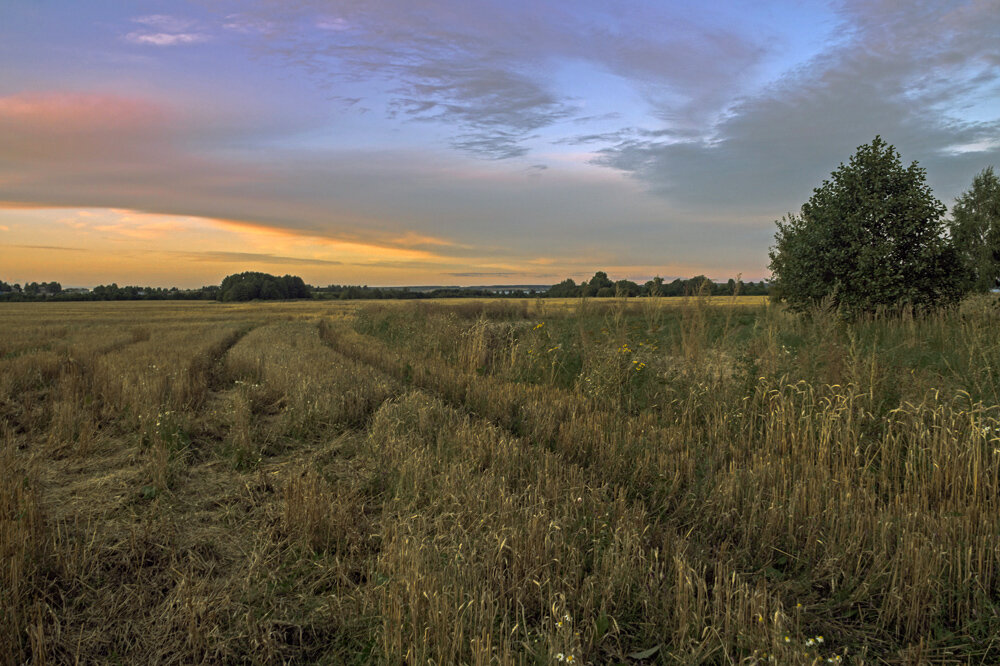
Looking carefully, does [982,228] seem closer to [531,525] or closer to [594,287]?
[594,287]

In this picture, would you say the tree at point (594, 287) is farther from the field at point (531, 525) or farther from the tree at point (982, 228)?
the tree at point (982, 228)

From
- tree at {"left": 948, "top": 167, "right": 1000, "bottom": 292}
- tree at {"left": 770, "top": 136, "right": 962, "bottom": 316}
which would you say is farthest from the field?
tree at {"left": 948, "top": 167, "right": 1000, "bottom": 292}

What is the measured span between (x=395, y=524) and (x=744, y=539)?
2.59 m

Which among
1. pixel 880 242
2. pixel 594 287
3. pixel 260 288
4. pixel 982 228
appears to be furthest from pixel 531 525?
pixel 260 288

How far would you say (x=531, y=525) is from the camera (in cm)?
340

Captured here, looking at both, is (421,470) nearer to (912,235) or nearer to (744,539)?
(744,539)

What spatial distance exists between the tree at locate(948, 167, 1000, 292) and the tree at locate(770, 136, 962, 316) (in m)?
14.0

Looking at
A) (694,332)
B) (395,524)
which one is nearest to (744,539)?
(395,524)

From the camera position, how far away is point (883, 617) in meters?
2.93

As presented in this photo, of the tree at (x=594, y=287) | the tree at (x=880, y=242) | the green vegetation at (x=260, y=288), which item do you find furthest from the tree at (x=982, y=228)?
the green vegetation at (x=260, y=288)

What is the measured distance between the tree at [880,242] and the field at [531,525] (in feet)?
29.4

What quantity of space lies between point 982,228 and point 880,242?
29130 millimetres

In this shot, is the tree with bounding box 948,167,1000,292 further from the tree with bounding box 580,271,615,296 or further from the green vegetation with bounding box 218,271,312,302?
the green vegetation with bounding box 218,271,312,302

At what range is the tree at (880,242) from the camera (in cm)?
1495
